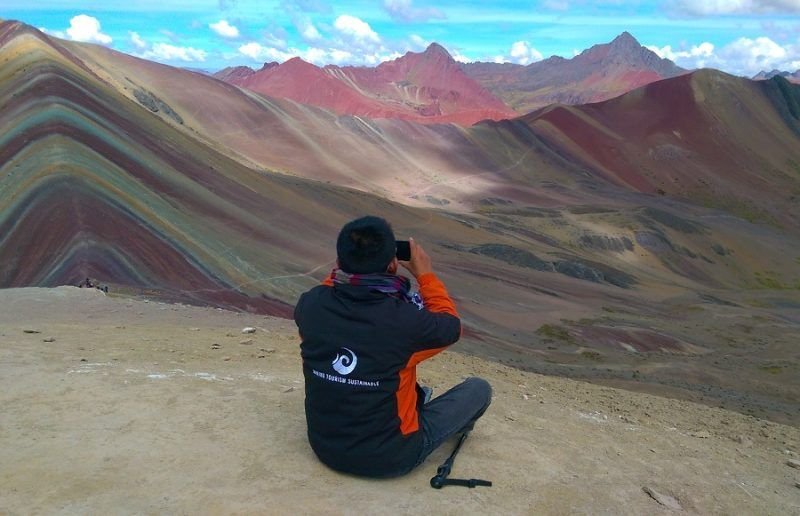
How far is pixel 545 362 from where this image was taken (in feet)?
49.9

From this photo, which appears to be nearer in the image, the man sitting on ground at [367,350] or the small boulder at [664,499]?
the man sitting on ground at [367,350]

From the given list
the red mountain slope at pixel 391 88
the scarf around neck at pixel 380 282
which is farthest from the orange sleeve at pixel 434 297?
the red mountain slope at pixel 391 88

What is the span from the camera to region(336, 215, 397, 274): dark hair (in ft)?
11.1

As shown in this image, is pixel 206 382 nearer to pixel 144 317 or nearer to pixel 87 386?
pixel 87 386

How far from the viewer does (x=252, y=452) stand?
3840 mm

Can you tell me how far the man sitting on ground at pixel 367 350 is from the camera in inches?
133

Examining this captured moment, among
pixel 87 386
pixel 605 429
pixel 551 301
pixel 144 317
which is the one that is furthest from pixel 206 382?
pixel 551 301

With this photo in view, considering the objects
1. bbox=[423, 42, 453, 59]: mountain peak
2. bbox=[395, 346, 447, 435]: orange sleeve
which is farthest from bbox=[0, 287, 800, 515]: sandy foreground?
bbox=[423, 42, 453, 59]: mountain peak

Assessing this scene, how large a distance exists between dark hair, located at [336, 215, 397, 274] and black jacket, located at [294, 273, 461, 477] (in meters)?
0.12

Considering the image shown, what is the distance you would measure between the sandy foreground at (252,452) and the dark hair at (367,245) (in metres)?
1.14

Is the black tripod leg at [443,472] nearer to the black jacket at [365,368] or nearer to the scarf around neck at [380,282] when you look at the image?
the black jacket at [365,368]

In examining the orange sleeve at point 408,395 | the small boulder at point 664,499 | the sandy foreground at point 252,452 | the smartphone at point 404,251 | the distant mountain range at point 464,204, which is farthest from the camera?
the distant mountain range at point 464,204

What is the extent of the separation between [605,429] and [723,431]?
2.80m

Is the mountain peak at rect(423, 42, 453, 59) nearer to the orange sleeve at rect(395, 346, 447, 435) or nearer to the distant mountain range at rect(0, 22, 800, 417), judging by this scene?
the distant mountain range at rect(0, 22, 800, 417)
